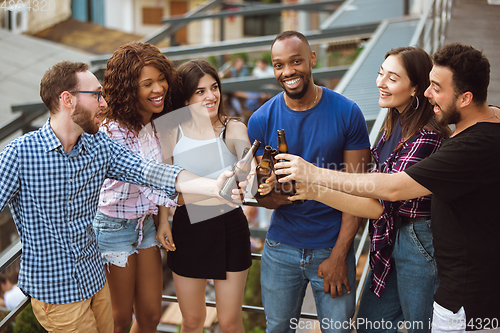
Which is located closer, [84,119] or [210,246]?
[84,119]

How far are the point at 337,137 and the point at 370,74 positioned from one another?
2.54 m

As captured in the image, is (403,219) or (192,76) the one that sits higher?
(192,76)

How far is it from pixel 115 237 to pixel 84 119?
2.14 ft

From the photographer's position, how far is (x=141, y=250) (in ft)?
7.50

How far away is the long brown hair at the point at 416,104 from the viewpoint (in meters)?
→ 1.92

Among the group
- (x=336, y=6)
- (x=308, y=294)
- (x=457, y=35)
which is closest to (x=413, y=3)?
(x=336, y=6)

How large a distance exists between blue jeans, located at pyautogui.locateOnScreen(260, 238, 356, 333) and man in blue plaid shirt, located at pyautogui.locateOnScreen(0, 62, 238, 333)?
80 cm

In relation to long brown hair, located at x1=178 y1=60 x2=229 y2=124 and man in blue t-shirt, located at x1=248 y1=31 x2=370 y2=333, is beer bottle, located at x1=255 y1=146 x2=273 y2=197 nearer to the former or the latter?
man in blue t-shirt, located at x1=248 y1=31 x2=370 y2=333

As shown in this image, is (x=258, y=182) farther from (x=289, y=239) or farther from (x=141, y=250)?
(x=141, y=250)

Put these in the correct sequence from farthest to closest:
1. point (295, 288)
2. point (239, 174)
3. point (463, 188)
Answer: point (295, 288)
point (239, 174)
point (463, 188)

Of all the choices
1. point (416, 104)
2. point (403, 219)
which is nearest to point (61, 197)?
point (403, 219)

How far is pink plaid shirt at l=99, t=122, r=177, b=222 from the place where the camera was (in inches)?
86.0

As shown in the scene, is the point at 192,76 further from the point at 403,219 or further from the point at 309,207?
the point at 403,219

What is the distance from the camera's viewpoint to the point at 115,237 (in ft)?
7.19
